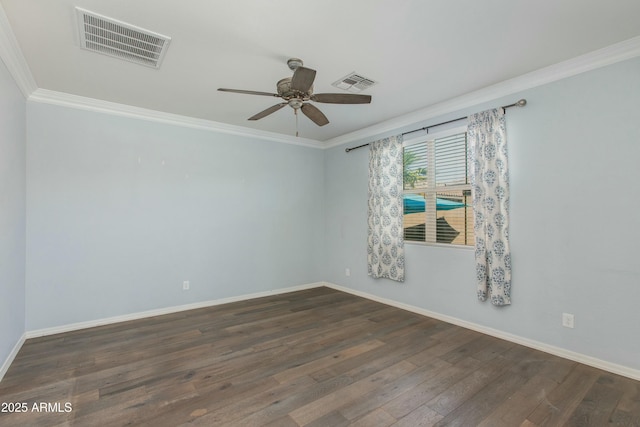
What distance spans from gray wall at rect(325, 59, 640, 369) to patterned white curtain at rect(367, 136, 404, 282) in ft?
3.12

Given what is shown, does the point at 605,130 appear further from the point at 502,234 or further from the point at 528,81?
the point at 502,234

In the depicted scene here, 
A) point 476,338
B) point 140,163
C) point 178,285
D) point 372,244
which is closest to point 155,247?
point 178,285

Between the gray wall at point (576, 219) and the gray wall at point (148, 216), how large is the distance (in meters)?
2.96

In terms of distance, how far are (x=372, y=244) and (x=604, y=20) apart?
332 centimetres

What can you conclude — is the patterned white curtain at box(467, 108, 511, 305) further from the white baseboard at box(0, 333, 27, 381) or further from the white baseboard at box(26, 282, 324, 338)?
the white baseboard at box(0, 333, 27, 381)

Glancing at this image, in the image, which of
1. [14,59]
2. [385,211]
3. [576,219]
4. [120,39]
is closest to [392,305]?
[385,211]

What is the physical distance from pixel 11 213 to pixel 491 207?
15.0 ft

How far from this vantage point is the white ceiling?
201 cm

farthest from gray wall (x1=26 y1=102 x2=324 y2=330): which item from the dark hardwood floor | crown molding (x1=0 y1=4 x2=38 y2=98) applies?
the dark hardwood floor

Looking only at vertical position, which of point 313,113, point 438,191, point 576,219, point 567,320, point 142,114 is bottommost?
point 567,320

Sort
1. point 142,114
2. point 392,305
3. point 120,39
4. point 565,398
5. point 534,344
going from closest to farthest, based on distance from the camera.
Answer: point 565,398, point 120,39, point 534,344, point 142,114, point 392,305

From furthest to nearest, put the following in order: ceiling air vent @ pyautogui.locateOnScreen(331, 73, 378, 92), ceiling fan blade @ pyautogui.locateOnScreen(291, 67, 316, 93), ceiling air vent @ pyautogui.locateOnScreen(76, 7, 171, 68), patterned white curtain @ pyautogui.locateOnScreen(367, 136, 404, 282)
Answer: patterned white curtain @ pyautogui.locateOnScreen(367, 136, 404, 282), ceiling air vent @ pyautogui.locateOnScreen(331, 73, 378, 92), ceiling air vent @ pyautogui.locateOnScreen(76, 7, 171, 68), ceiling fan blade @ pyautogui.locateOnScreen(291, 67, 316, 93)

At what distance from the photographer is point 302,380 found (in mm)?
2381

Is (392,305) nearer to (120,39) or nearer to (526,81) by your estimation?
(526,81)
